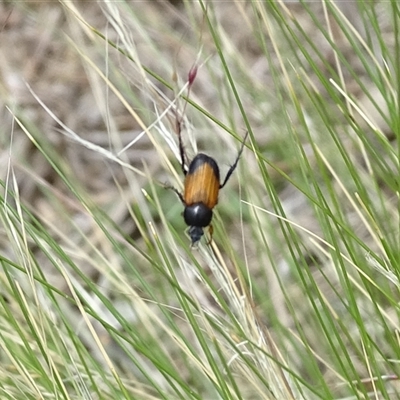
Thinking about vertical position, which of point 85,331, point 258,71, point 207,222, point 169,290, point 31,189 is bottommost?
point 85,331

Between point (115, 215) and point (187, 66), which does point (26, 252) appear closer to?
point (115, 215)

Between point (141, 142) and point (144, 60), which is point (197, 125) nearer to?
point (141, 142)

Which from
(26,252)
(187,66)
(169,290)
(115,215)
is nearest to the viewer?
(26,252)

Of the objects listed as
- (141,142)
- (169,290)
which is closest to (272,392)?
(169,290)

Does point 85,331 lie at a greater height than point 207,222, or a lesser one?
lesser

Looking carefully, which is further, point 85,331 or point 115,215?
point 115,215

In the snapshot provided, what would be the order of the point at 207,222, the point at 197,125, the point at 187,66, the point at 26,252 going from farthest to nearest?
the point at 187,66 < the point at 197,125 < the point at 207,222 < the point at 26,252
